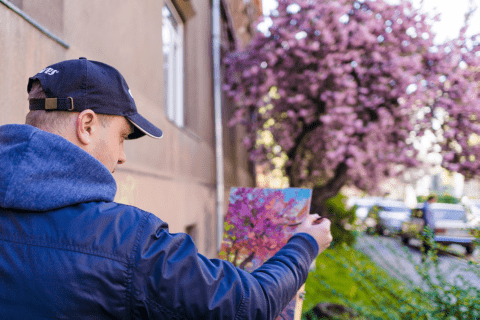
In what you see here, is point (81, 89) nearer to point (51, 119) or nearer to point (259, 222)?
point (51, 119)

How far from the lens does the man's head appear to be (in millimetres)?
1221

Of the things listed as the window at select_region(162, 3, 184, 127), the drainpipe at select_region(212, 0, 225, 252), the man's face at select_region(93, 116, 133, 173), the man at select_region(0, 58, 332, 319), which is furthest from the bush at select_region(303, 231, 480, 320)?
the drainpipe at select_region(212, 0, 225, 252)

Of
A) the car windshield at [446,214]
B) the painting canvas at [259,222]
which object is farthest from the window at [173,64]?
the car windshield at [446,214]

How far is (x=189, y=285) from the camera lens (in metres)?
1.04

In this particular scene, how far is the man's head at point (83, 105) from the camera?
1221 millimetres

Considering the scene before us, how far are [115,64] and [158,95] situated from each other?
3.92 feet

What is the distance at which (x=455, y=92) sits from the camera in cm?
734

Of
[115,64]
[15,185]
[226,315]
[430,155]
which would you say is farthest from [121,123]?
[430,155]

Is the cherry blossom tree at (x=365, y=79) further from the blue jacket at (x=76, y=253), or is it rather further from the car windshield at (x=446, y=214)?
the blue jacket at (x=76, y=253)

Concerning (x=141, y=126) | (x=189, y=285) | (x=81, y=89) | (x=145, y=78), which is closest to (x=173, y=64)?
(x=145, y=78)

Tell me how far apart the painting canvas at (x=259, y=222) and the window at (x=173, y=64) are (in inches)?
152

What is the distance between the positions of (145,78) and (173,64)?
2.09 metres

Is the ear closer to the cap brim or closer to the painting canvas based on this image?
the cap brim

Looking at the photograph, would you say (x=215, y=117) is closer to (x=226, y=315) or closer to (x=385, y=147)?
(x=385, y=147)
